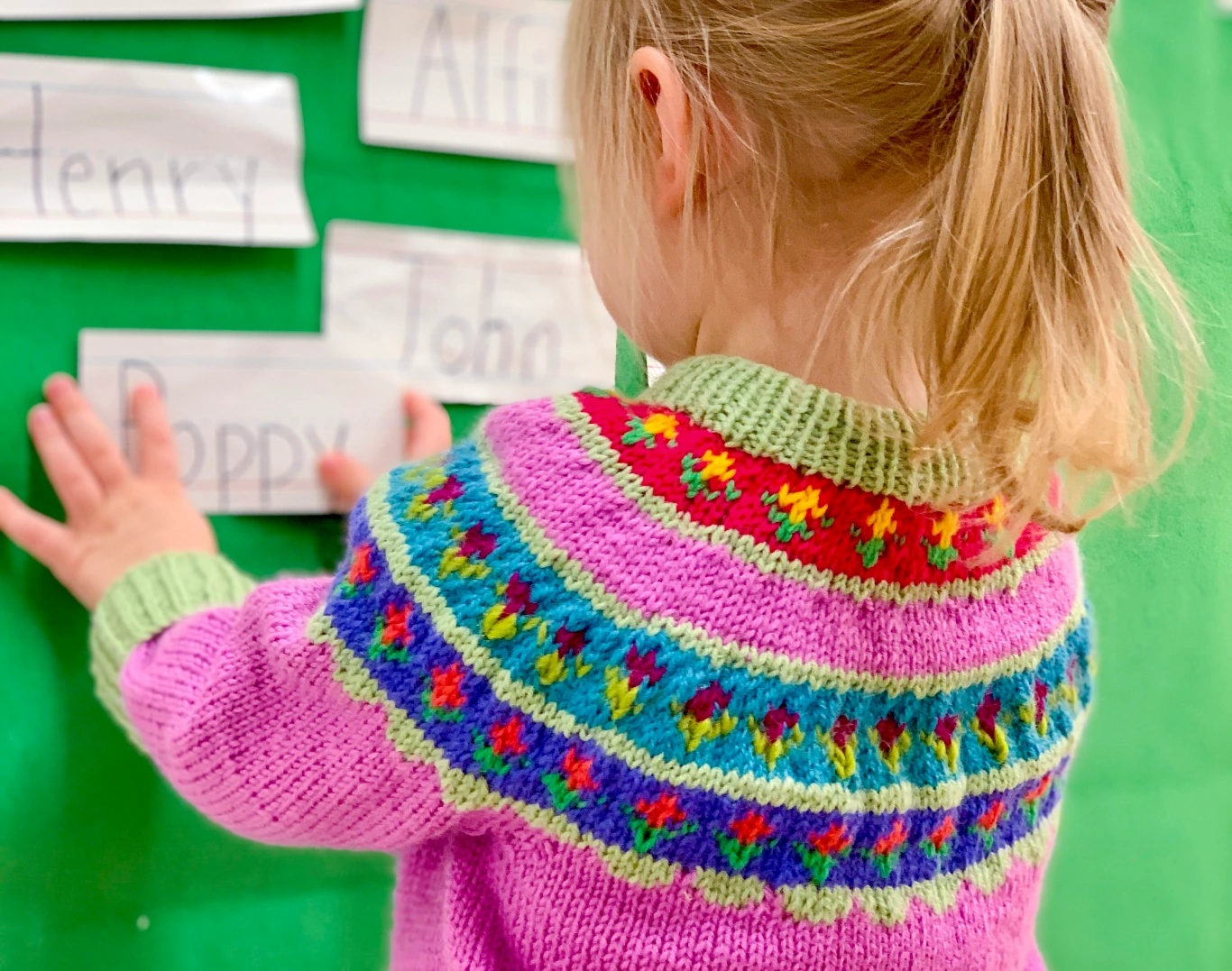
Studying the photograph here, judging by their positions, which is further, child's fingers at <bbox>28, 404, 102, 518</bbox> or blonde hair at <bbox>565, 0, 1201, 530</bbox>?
child's fingers at <bbox>28, 404, 102, 518</bbox>

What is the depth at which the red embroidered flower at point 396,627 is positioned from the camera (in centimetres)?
41

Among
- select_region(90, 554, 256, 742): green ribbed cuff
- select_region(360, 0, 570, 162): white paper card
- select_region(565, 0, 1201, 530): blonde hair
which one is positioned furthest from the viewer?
select_region(360, 0, 570, 162): white paper card

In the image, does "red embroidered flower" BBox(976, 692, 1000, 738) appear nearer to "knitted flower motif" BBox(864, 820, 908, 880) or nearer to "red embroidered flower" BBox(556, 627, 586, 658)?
"knitted flower motif" BBox(864, 820, 908, 880)

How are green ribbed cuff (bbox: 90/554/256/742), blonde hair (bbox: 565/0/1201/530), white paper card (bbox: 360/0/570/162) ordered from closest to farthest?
blonde hair (bbox: 565/0/1201/530) → green ribbed cuff (bbox: 90/554/256/742) → white paper card (bbox: 360/0/570/162)

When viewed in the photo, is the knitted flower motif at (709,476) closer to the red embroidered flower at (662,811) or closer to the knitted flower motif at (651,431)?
the knitted flower motif at (651,431)

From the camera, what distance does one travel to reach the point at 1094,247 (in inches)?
15.6

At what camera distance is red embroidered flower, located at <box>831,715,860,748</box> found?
428mm

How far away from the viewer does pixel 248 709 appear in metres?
0.44

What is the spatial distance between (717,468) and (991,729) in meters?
0.18

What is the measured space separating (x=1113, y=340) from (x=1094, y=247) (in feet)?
0.12

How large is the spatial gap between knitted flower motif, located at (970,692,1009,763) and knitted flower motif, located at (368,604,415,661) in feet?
0.80

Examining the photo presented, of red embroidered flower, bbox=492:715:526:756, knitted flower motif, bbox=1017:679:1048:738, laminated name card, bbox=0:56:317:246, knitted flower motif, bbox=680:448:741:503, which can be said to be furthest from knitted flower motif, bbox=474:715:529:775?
laminated name card, bbox=0:56:317:246

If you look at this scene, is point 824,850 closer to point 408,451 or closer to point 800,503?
point 800,503

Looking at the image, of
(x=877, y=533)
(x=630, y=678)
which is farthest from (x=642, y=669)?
(x=877, y=533)
